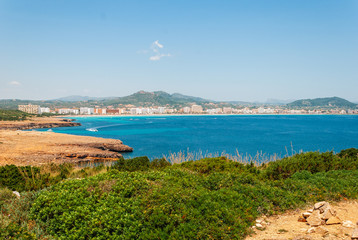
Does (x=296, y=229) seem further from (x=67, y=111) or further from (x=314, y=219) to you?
(x=67, y=111)


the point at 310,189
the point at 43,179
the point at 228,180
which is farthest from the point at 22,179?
the point at 310,189

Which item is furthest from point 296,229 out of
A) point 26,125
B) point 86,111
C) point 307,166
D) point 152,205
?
point 86,111

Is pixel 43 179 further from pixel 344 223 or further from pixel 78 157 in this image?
pixel 78 157

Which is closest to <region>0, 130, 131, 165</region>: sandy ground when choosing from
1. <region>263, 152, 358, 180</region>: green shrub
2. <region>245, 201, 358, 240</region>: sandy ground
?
<region>263, 152, 358, 180</region>: green shrub

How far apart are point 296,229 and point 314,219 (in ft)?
1.43

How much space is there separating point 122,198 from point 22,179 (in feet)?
15.6

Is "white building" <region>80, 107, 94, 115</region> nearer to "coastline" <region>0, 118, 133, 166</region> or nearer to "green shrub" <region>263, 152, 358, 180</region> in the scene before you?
"coastline" <region>0, 118, 133, 166</region>

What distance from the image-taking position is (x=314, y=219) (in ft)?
14.7

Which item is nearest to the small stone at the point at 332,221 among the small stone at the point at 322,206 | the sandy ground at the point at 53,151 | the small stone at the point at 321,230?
the small stone at the point at 322,206

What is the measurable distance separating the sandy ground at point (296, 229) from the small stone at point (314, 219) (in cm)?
10

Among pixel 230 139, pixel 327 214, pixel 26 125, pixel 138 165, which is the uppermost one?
pixel 327 214

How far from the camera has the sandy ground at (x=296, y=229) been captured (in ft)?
13.0

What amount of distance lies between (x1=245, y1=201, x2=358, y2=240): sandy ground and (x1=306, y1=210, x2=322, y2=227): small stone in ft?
0.33

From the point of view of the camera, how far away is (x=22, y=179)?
24.0 ft
